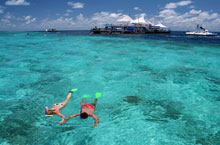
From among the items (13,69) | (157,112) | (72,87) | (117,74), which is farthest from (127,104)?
(13,69)

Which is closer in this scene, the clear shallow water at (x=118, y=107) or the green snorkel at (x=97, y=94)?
the clear shallow water at (x=118, y=107)

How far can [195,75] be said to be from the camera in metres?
14.4

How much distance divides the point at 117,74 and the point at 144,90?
4357 mm

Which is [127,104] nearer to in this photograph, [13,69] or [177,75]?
[177,75]

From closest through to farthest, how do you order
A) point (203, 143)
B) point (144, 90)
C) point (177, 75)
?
point (203, 143), point (144, 90), point (177, 75)

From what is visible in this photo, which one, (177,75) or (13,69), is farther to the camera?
(13,69)

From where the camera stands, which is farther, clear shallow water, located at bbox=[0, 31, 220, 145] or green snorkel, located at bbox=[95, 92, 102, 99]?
green snorkel, located at bbox=[95, 92, 102, 99]

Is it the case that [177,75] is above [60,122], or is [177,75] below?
above

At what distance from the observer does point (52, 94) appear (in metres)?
10.2

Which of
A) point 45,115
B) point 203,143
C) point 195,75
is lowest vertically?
point 203,143

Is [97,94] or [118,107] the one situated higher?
[97,94]

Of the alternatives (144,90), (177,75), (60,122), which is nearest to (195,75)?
(177,75)

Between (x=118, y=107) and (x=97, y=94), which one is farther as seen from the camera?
(x=97, y=94)

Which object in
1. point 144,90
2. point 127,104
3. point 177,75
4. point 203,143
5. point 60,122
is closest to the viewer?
point 203,143
